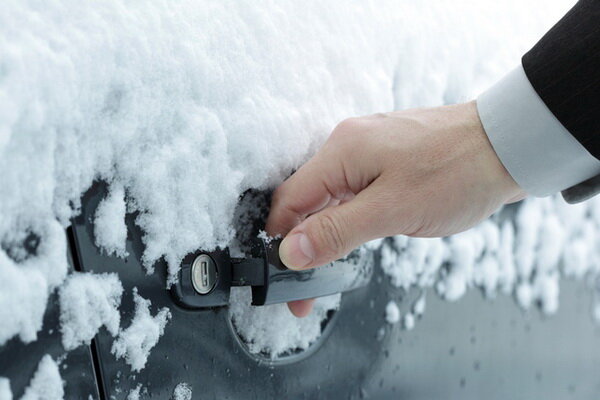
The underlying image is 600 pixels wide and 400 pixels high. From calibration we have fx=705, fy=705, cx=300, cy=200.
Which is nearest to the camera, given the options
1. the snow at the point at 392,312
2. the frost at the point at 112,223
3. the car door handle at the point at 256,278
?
the frost at the point at 112,223

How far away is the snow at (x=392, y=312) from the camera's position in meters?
1.19

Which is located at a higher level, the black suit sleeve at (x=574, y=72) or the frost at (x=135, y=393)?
the black suit sleeve at (x=574, y=72)

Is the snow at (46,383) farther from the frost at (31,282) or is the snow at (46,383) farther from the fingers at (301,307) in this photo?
the fingers at (301,307)

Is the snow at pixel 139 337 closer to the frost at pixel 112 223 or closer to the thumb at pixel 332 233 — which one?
the frost at pixel 112 223

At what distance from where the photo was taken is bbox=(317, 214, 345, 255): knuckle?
0.96m

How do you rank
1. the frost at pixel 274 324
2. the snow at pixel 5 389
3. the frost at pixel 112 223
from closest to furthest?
1. the snow at pixel 5 389
2. the frost at pixel 112 223
3. the frost at pixel 274 324

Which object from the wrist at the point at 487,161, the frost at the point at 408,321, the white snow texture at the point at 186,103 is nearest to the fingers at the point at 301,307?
the white snow texture at the point at 186,103

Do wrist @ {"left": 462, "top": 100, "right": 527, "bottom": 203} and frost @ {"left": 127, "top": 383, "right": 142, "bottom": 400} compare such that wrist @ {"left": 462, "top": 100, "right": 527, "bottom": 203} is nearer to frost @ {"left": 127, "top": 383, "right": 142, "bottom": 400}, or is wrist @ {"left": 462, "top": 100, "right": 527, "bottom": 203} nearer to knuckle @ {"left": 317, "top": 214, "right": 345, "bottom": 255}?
knuckle @ {"left": 317, "top": 214, "right": 345, "bottom": 255}

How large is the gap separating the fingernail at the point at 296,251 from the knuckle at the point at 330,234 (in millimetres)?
22

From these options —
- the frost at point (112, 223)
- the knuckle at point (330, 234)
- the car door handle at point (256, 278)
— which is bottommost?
the car door handle at point (256, 278)

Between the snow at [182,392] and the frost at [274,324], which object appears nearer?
the snow at [182,392]

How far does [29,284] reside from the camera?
68 cm

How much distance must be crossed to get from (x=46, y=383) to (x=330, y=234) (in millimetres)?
417

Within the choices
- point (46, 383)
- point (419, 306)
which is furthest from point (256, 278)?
point (419, 306)
